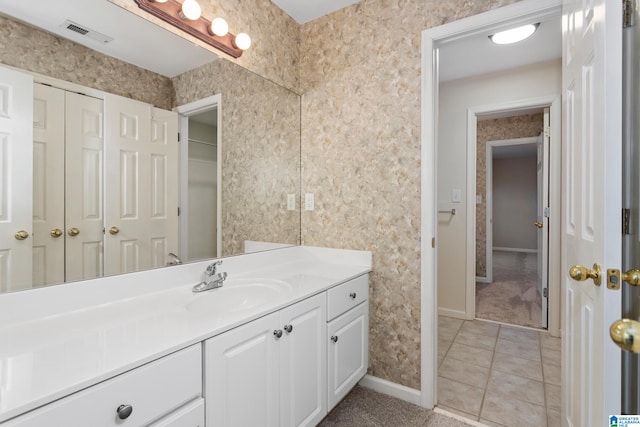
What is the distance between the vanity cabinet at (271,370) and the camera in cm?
96

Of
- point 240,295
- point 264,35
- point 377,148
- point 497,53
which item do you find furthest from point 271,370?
point 497,53

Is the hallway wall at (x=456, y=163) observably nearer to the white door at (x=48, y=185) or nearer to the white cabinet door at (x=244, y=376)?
the white cabinet door at (x=244, y=376)

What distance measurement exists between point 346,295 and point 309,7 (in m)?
1.86

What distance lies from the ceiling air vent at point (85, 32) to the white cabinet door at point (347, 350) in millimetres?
1553

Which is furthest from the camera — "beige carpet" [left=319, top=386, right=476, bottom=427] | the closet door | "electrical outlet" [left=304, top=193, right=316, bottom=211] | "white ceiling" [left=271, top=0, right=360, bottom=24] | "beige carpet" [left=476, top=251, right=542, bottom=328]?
"beige carpet" [left=476, top=251, right=542, bottom=328]

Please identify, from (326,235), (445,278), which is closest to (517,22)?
(326,235)

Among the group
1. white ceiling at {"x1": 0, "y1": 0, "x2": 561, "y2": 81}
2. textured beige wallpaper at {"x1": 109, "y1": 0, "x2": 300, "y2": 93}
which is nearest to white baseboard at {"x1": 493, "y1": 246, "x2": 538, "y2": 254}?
white ceiling at {"x1": 0, "y1": 0, "x2": 561, "y2": 81}

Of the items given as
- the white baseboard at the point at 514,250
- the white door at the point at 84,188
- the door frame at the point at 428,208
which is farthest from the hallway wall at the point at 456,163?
the white baseboard at the point at 514,250

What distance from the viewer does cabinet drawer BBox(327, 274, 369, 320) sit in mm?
1516

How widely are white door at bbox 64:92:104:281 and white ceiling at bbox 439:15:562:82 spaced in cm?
228

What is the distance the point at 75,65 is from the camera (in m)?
1.12

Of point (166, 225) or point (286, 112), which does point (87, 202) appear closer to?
point (166, 225)

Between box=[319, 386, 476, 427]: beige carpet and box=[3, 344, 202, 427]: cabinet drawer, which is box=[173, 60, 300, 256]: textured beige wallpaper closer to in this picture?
box=[3, 344, 202, 427]: cabinet drawer

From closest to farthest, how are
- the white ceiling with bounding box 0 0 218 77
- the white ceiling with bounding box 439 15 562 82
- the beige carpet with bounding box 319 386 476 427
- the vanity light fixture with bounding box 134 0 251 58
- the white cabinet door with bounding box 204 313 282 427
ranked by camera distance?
the white cabinet door with bounding box 204 313 282 427 < the white ceiling with bounding box 0 0 218 77 < the vanity light fixture with bounding box 134 0 251 58 < the beige carpet with bounding box 319 386 476 427 < the white ceiling with bounding box 439 15 562 82
